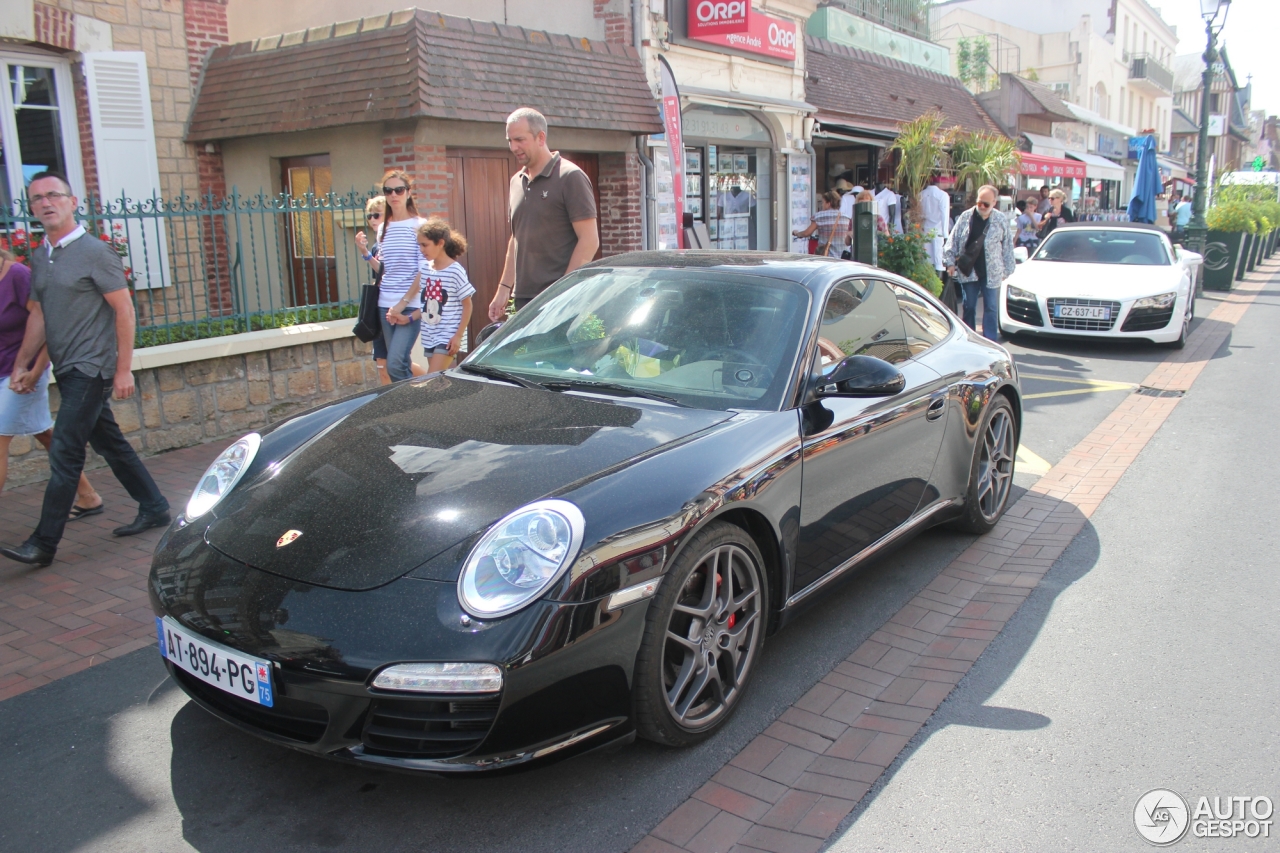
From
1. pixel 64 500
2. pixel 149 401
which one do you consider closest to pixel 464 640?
pixel 64 500

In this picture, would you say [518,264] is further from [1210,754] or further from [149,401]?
[1210,754]

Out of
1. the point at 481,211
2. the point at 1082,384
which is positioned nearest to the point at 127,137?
the point at 481,211

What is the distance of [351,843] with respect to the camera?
8.55 ft

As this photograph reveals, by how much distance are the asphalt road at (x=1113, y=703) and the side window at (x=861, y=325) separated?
1264mm

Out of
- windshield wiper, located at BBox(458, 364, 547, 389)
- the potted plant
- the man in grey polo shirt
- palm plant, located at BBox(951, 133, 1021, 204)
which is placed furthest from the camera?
the potted plant

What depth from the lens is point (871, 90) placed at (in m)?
17.7

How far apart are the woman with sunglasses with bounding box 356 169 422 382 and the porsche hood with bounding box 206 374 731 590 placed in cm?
282

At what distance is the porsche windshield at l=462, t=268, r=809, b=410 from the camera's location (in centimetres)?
359

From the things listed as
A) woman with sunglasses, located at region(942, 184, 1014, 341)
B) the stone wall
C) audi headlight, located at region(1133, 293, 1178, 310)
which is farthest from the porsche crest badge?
audi headlight, located at region(1133, 293, 1178, 310)

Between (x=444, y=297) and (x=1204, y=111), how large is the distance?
17.6m

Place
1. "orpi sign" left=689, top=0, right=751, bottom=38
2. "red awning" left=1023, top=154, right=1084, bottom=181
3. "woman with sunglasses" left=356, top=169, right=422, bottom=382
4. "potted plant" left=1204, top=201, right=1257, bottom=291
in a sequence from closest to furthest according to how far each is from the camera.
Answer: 1. "woman with sunglasses" left=356, top=169, right=422, bottom=382
2. "orpi sign" left=689, top=0, right=751, bottom=38
3. "potted plant" left=1204, top=201, right=1257, bottom=291
4. "red awning" left=1023, top=154, right=1084, bottom=181

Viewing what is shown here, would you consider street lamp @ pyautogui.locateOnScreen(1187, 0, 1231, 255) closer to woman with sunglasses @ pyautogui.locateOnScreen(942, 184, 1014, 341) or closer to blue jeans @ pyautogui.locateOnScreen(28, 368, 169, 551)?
woman with sunglasses @ pyautogui.locateOnScreen(942, 184, 1014, 341)

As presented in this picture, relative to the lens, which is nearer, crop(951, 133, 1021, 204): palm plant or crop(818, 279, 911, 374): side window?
crop(818, 279, 911, 374): side window

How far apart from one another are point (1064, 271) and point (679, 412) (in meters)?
9.77
